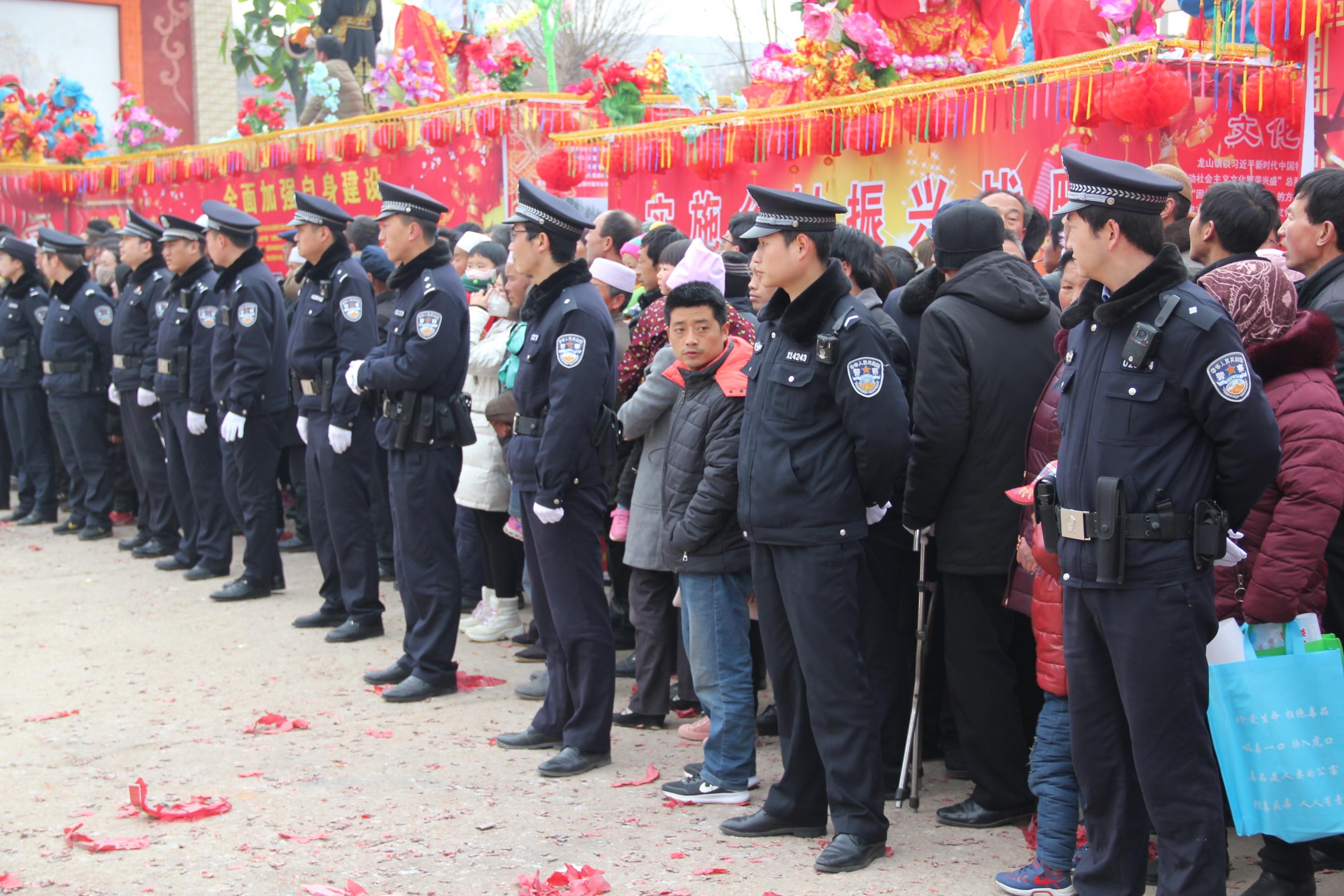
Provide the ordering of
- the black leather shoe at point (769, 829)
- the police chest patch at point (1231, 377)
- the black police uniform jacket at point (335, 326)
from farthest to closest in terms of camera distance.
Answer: the black police uniform jacket at point (335, 326)
the black leather shoe at point (769, 829)
the police chest patch at point (1231, 377)

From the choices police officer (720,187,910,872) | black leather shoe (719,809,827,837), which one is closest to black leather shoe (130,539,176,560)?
black leather shoe (719,809,827,837)

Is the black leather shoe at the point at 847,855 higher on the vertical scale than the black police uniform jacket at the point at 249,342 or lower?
lower

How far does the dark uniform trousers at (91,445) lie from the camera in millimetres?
10078

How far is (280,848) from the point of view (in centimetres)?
427

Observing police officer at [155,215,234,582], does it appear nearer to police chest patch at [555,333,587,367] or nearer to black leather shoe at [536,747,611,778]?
police chest patch at [555,333,587,367]

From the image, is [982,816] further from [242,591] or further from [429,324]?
[242,591]

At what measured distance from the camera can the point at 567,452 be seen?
4875 millimetres

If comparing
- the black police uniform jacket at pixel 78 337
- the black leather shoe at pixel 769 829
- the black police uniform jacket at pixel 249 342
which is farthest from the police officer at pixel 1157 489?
the black police uniform jacket at pixel 78 337

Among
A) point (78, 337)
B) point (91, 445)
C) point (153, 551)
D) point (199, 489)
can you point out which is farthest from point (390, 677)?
point (78, 337)

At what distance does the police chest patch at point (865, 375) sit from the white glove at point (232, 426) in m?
4.78

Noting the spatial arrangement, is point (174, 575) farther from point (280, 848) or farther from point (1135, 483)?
point (1135, 483)

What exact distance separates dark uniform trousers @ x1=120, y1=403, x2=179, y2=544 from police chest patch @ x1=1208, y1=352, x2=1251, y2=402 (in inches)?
305

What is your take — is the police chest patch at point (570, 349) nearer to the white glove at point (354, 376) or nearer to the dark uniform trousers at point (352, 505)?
the white glove at point (354, 376)

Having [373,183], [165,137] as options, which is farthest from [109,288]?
[165,137]
